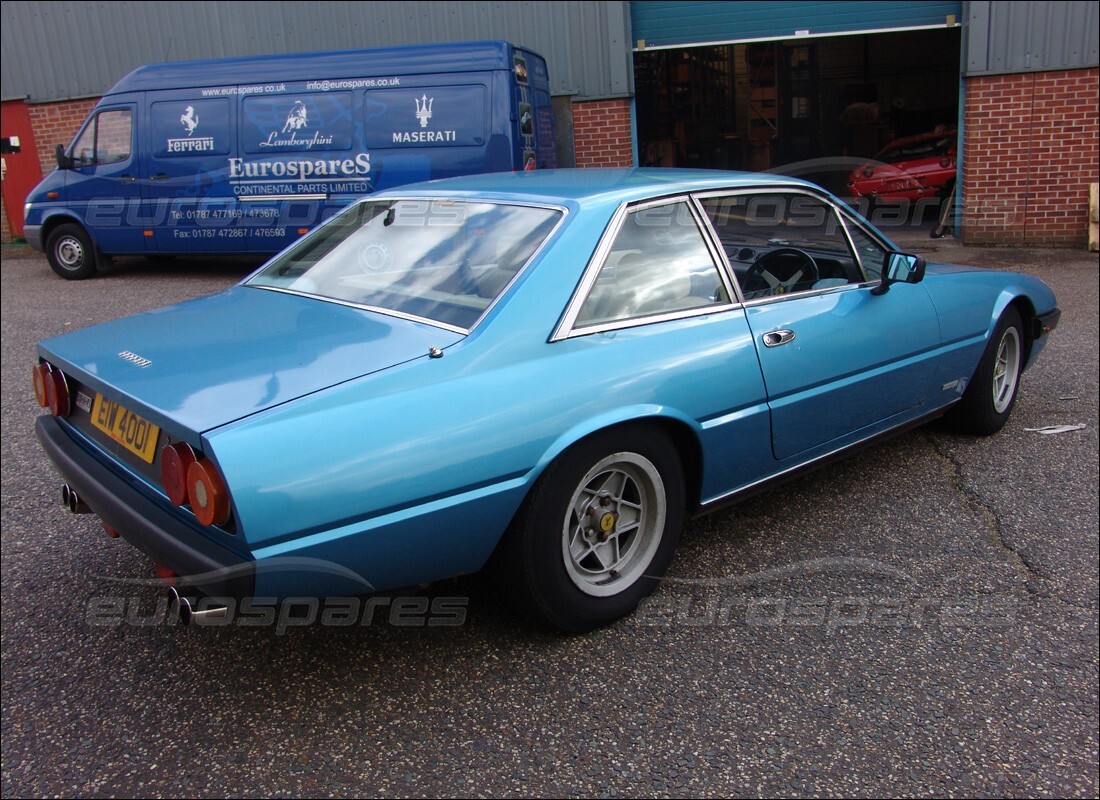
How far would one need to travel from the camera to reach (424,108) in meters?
9.16

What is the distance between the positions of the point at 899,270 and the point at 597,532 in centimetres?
171

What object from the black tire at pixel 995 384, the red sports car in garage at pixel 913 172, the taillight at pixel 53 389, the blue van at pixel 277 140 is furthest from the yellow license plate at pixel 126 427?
the red sports car in garage at pixel 913 172

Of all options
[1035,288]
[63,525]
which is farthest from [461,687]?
[1035,288]

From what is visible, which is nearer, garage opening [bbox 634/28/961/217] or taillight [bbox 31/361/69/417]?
taillight [bbox 31/361/69/417]

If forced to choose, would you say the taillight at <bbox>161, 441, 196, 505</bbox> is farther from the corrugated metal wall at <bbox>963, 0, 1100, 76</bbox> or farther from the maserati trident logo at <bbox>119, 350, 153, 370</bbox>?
the corrugated metal wall at <bbox>963, 0, 1100, 76</bbox>

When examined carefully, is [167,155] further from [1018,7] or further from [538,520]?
[1018,7]

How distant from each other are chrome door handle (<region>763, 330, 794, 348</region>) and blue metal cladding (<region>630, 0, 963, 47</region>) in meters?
9.34

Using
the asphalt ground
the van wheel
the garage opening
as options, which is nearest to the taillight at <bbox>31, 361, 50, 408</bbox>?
the asphalt ground

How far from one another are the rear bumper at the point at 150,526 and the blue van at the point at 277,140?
652cm

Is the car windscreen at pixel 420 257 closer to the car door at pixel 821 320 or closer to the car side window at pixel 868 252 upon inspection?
the car door at pixel 821 320

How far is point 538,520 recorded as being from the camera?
8.77 feet

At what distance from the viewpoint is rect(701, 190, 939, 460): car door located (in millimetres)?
3393

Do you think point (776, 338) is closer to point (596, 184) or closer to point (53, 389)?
point (596, 184)

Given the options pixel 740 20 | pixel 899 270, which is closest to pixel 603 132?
pixel 740 20
